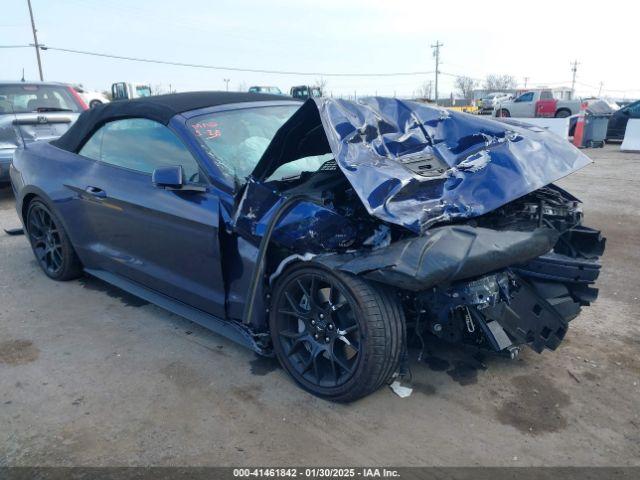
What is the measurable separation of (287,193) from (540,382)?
1819 mm

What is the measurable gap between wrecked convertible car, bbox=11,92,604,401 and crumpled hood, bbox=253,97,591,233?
0.03ft

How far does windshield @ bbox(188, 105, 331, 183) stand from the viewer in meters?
3.27

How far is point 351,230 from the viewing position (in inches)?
106

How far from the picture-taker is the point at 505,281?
270cm

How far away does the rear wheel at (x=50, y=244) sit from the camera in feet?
14.7

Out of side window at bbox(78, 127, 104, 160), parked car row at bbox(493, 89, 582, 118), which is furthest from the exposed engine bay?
parked car row at bbox(493, 89, 582, 118)

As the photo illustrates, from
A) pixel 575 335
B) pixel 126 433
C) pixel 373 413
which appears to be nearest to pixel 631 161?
pixel 575 335

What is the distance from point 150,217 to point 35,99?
20.6ft

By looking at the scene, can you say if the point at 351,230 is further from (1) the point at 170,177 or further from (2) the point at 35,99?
(2) the point at 35,99

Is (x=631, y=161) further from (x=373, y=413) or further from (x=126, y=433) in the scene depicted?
(x=126, y=433)

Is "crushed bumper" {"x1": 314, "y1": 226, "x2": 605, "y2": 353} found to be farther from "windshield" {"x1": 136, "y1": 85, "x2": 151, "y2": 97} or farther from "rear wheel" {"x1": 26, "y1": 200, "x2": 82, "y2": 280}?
"windshield" {"x1": 136, "y1": 85, "x2": 151, "y2": 97}

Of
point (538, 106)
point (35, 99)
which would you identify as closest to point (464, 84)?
point (538, 106)

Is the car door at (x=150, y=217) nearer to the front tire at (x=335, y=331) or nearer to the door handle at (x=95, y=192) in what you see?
the door handle at (x=95, y=192)

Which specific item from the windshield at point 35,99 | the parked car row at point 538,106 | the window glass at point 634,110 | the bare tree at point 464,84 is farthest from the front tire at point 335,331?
the bare tree at point 464,84
